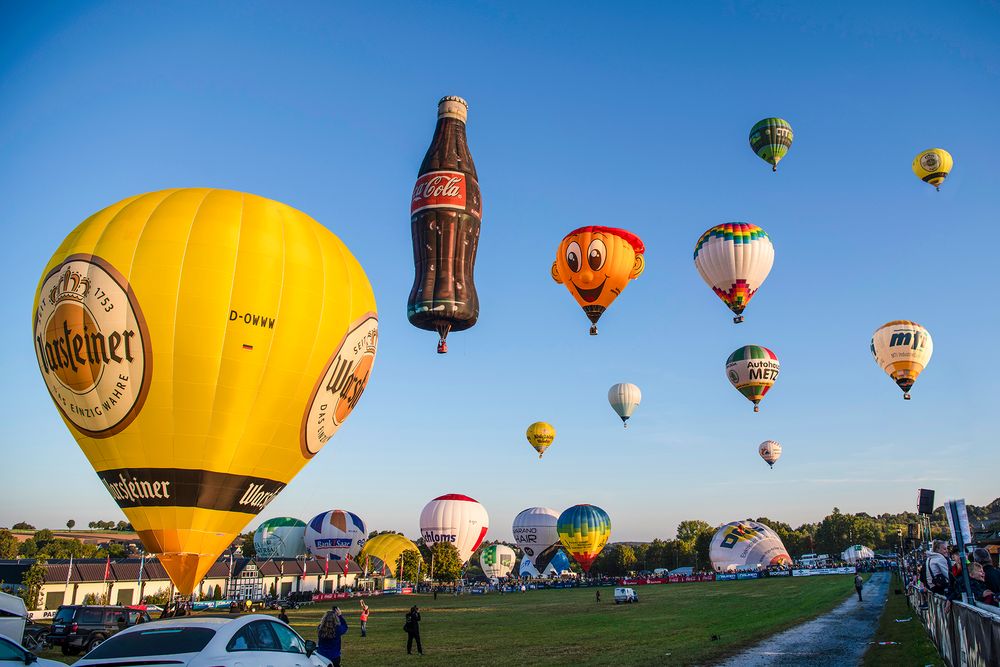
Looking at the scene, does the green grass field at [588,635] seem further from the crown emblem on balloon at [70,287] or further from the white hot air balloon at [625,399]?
the white hot air balloon at [625,399]

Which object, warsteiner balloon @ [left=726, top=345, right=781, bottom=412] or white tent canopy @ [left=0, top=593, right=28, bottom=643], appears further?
warsteiner balloon @ [left=726, top=345, right=781, bottom=412]

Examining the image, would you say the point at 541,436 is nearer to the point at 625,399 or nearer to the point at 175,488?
the point at 625,399

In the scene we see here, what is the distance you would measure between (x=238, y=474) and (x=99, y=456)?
3591 mm

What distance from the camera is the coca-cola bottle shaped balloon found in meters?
24.5

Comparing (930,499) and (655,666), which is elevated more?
(930,499)

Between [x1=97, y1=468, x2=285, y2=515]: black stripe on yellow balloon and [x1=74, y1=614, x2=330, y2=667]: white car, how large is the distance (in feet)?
33.4

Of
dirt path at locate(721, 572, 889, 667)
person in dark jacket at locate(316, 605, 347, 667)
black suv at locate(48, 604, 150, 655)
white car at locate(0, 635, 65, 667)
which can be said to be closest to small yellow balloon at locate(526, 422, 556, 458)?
dirt path at locate(721, 572, 889, 667)

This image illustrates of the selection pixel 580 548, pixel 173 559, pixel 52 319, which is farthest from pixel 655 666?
pixel 580 548

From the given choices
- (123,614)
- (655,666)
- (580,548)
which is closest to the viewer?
(655,666)

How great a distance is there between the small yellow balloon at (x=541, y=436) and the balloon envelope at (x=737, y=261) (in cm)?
4114

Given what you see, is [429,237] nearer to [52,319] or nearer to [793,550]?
[52,319]

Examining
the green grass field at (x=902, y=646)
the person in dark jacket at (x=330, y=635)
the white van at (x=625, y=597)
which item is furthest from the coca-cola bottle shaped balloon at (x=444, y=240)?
the white van at (x=625, y=597)

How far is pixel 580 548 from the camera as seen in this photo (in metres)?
77.4

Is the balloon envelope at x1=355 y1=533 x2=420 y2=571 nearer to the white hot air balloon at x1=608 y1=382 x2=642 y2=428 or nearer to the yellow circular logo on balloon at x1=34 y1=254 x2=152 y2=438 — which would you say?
the white hot air balloon at x1=608 y1=382 x2=642 y2=428
